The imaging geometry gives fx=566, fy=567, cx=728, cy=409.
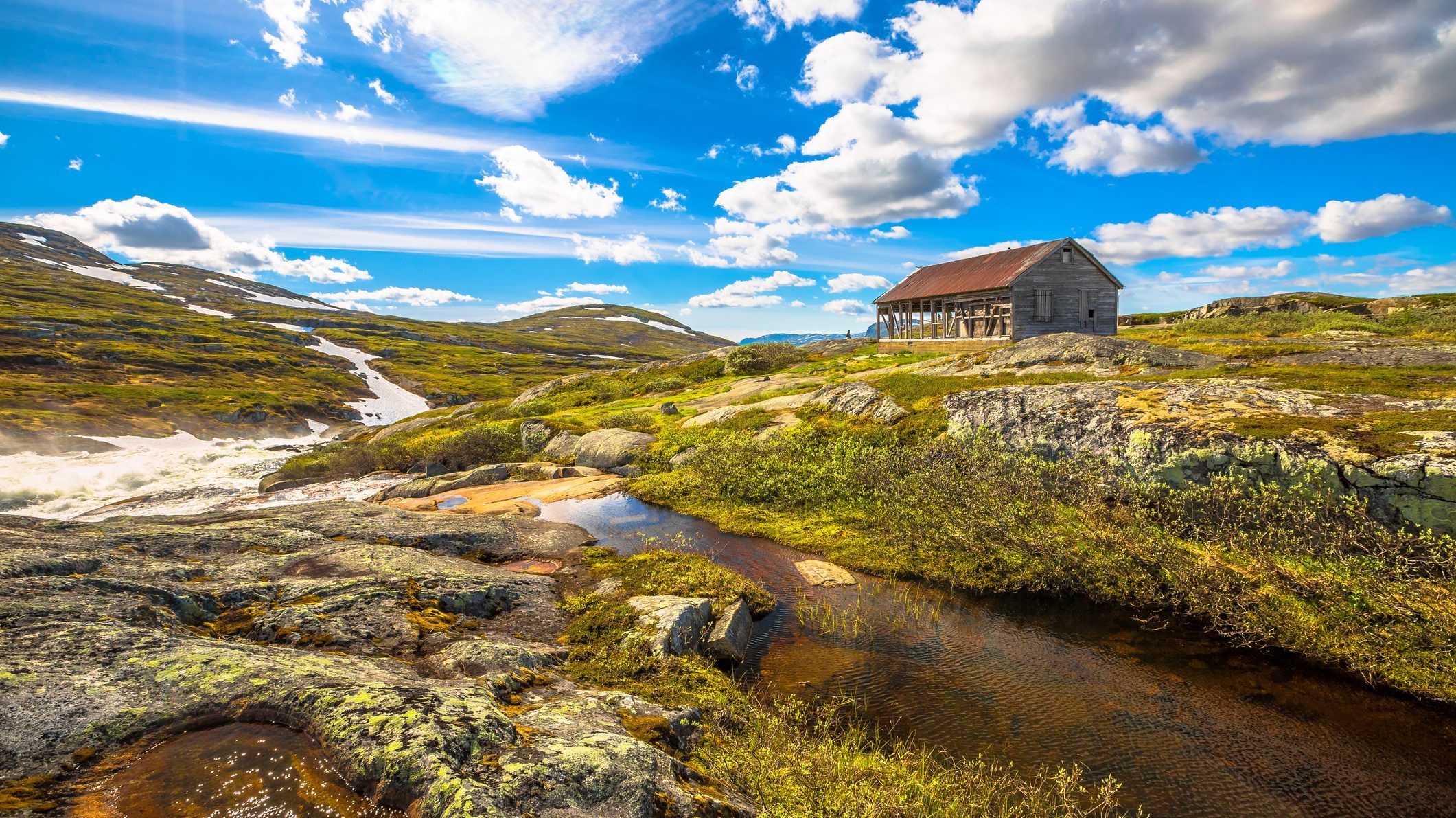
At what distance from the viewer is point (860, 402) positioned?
1043 inches

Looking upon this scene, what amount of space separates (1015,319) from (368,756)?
4811 cm

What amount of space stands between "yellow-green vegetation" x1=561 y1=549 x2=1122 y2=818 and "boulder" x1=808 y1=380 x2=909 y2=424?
16.8m

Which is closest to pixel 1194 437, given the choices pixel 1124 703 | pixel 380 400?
pixel 1124 703

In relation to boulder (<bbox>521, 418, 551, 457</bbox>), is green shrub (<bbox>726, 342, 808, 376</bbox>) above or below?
above

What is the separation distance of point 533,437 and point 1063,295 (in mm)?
41572

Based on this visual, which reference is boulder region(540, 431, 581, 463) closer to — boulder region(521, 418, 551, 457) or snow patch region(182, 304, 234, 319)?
boulder region(521, 418, 551, 457)

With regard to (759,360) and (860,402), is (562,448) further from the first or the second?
(759,360)

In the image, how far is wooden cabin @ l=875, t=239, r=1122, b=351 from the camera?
146 ft

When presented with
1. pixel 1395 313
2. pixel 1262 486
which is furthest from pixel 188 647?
pixel 1395 313

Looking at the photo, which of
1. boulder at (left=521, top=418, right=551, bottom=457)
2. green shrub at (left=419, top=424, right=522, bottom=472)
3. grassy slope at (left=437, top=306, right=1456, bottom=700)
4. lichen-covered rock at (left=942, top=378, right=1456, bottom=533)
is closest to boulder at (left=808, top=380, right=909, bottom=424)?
grassy slope at (left=437, top=306, right=1456, bottom=700)

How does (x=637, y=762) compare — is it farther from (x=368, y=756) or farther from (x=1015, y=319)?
(x=1015, y=319)

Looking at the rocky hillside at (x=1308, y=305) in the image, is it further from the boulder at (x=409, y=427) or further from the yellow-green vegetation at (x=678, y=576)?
the boulder at (x=409, y=427)

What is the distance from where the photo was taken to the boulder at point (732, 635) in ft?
33.1

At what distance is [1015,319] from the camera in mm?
44250
